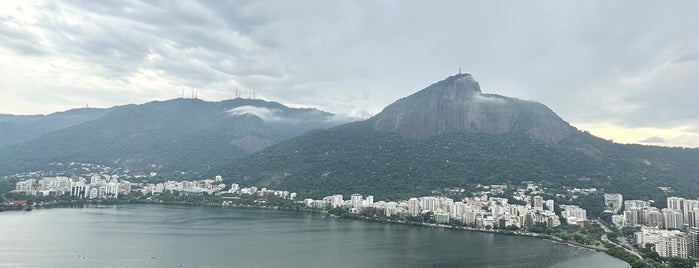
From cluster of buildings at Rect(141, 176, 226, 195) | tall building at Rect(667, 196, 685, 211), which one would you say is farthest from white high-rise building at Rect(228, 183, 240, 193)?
tall building at Rect(667, 196, 685, 211)

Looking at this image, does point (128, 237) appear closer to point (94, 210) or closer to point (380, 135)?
point (94, 210)

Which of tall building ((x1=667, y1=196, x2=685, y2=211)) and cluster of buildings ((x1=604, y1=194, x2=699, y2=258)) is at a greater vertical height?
tall building ((x1=667, y1=196, x2=685, y2=211))

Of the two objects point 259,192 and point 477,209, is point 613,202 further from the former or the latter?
point 259,192

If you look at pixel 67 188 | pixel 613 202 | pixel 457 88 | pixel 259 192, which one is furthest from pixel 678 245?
pixel 457 88

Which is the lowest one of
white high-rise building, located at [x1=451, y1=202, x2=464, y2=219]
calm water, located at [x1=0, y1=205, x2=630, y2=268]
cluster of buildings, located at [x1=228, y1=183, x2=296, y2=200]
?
calm water, located at [x1=0, y1=205, x2=630, y2=268]

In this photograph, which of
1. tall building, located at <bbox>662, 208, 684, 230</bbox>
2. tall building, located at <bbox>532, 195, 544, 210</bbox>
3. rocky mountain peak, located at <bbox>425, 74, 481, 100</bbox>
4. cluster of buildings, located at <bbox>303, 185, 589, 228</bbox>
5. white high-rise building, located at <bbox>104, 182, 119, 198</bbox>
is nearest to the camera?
tall building, located at <bbox>662, 208, 684, 230</bbox>

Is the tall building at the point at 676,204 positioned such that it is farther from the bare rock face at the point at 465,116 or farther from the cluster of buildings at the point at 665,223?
the bare rock face at the point at 465,116

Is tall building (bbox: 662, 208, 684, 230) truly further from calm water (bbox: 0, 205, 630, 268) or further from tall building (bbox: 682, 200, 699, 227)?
calm water (bbox: 0, 205, 630, 268)
